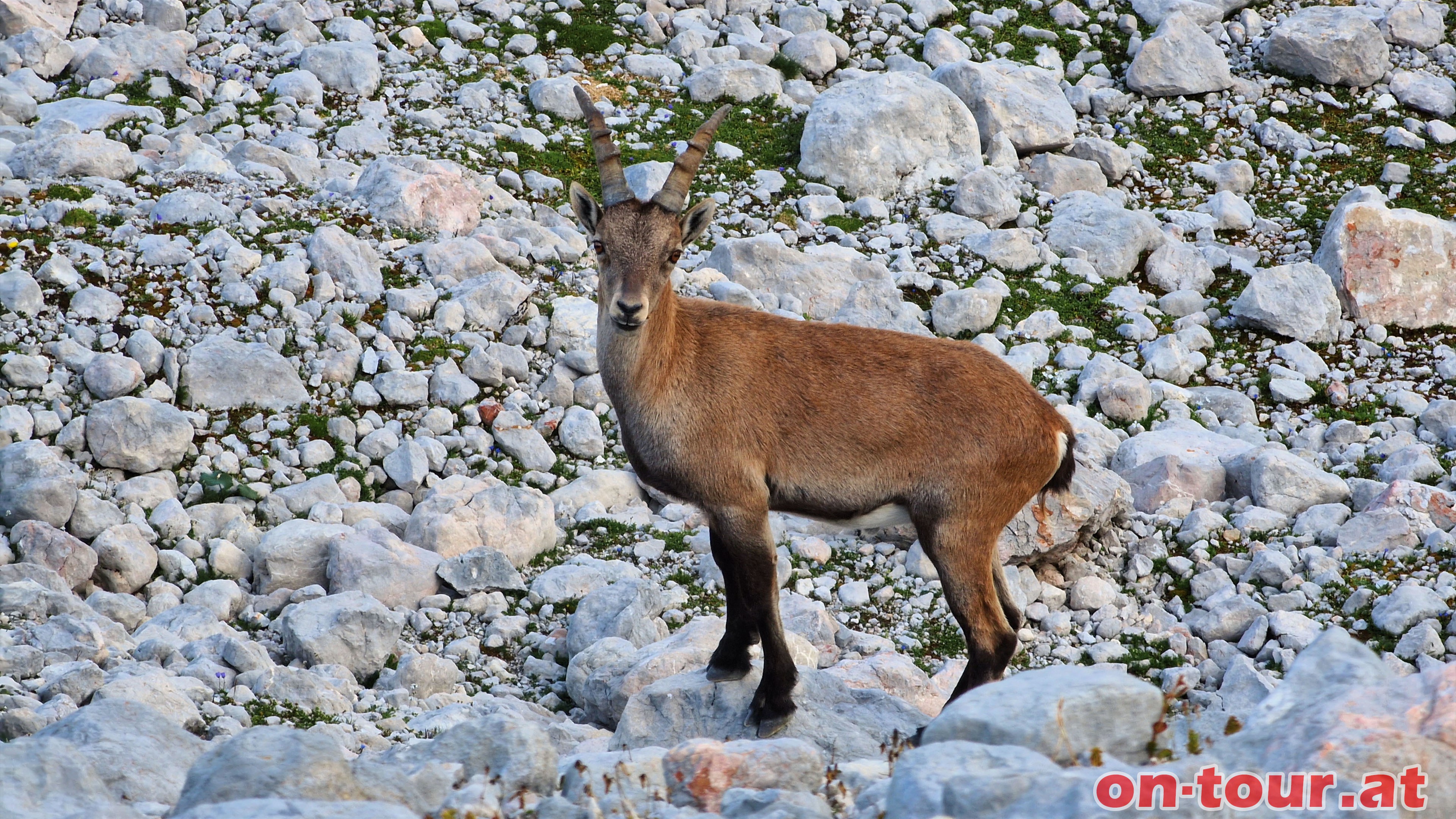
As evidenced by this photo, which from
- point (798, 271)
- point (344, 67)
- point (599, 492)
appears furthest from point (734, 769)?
point (344, 67)

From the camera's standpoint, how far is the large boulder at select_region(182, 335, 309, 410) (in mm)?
10648

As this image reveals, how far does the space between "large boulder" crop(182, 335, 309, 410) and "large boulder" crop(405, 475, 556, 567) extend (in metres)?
1.66

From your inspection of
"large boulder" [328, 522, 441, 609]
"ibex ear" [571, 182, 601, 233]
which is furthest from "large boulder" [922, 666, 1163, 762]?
"large boulder" [328, 522, 441, 609]

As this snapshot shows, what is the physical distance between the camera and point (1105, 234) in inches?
549

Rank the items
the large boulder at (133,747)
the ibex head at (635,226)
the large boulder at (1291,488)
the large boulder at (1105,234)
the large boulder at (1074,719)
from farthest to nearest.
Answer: the large boulder at (1105,234)
the large boulder at (1291,488)
the ibex head at (635,226)
the large boulder at (133,747)
the large boulder at (1074,719)

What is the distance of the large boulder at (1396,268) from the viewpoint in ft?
43.0

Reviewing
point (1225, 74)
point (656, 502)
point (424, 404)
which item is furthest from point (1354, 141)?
point (424, 404)

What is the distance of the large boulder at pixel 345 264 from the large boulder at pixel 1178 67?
10108 mm

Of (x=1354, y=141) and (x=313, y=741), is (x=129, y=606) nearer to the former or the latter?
(x=313, y=741)

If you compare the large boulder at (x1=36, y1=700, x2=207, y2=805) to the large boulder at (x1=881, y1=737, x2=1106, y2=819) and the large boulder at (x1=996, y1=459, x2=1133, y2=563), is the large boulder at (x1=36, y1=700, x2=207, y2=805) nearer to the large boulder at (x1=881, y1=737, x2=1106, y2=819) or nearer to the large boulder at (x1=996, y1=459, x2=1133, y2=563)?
the large boulder at (x1=881, y1=737, x2=1106, y2=819)

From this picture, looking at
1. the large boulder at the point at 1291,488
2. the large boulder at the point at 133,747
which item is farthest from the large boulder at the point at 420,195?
the large boulder at the point at 1291,488

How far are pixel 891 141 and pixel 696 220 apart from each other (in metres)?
7.59

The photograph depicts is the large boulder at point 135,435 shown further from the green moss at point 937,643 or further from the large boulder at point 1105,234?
the large boulder at point 1105,234

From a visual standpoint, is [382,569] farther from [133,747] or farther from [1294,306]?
[1294,306]
